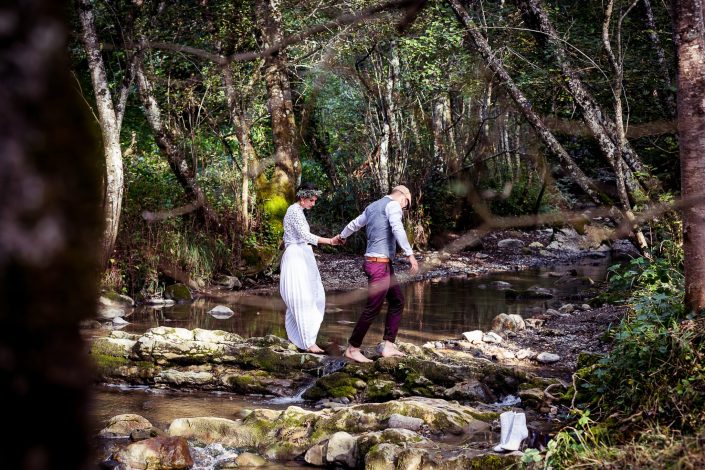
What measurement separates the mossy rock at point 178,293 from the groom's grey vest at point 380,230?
7693 millimetres

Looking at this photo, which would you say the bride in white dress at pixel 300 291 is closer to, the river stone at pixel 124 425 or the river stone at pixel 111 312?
the river stone at pixel 124 425

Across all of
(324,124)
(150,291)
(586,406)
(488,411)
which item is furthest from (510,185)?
(586,406)

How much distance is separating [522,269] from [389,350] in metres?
13.0

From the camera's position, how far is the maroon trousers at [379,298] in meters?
8.75

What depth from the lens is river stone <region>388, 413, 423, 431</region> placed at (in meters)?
6.92

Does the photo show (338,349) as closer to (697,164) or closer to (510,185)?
(697,164)

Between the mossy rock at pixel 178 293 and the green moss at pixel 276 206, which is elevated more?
the green moss at pixel 276 206

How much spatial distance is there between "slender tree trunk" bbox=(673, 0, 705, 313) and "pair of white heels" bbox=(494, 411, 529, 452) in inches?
60.2

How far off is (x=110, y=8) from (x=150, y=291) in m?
5.60

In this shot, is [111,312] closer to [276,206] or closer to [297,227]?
[297,227]

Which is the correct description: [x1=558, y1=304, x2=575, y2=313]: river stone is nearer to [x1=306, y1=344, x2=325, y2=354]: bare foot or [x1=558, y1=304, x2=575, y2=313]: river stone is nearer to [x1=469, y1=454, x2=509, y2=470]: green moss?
[x1=306, y1=344, x2=325, y2=354]: bare foot

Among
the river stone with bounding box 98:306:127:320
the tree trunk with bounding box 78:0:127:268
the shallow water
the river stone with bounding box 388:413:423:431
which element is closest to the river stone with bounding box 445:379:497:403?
the river stone with bounding box 388:413:423:431

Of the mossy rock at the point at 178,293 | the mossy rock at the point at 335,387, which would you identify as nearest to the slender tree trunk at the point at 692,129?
the mossy rock at the point at 335,387

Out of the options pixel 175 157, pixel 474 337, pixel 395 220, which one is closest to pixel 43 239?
pixel 395 220
